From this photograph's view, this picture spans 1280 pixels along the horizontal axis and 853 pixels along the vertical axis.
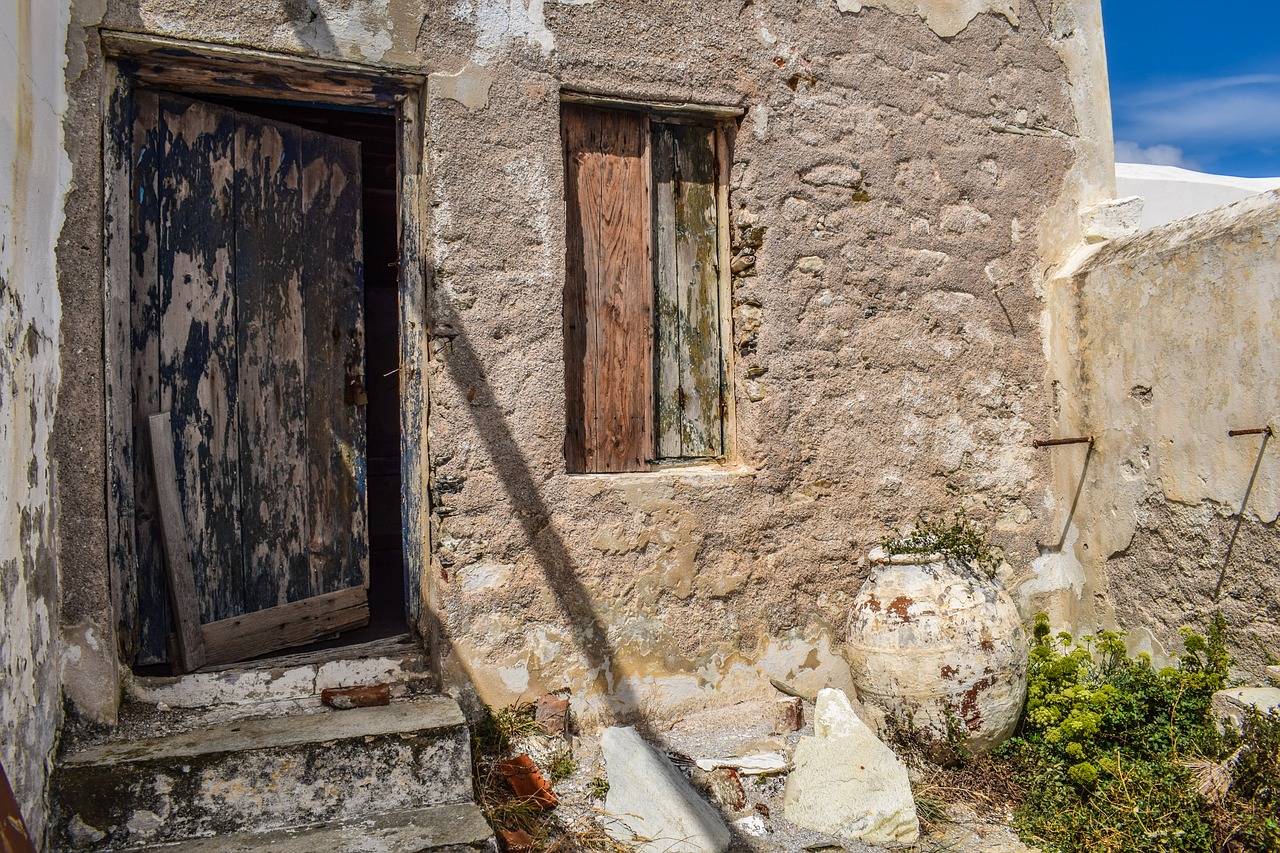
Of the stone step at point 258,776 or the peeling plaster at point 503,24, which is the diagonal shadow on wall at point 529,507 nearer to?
the stone step at point 258,776

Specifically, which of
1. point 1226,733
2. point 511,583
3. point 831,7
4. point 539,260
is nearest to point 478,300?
point 539,260

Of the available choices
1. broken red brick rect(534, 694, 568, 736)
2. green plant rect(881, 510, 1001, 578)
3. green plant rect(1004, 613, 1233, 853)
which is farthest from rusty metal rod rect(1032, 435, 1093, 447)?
broken red brick rect(534, 694, 568, 736)

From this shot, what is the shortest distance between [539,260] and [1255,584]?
268 cm

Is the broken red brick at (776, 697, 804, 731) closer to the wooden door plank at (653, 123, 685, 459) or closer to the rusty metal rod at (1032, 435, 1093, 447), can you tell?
the wooden door plank at (653, 123, 685, 459)

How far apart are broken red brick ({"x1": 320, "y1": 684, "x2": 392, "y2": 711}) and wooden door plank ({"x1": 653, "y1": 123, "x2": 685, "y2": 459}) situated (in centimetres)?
129

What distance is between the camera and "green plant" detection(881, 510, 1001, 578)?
3.31 m

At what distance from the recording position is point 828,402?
3461 mm

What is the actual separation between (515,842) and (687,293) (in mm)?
2004

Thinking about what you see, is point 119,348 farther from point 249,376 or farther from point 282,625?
point 282,625

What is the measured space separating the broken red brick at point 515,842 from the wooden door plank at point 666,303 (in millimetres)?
1428

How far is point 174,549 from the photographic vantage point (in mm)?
2936

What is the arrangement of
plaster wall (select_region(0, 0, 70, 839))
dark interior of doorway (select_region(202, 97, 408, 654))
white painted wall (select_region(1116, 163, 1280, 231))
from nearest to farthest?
plaster wall (select_region(0, 0, 70, 839)) < dark interior of doorway (select_region(202, 97, 408, 654)) < white painted wall (select_region(1116, 163, 1280, 231))

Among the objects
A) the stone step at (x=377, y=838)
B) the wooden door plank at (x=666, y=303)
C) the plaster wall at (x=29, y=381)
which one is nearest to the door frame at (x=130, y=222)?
the plaster wall at (x=29, y=381)

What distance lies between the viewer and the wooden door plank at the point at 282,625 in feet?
10.0
